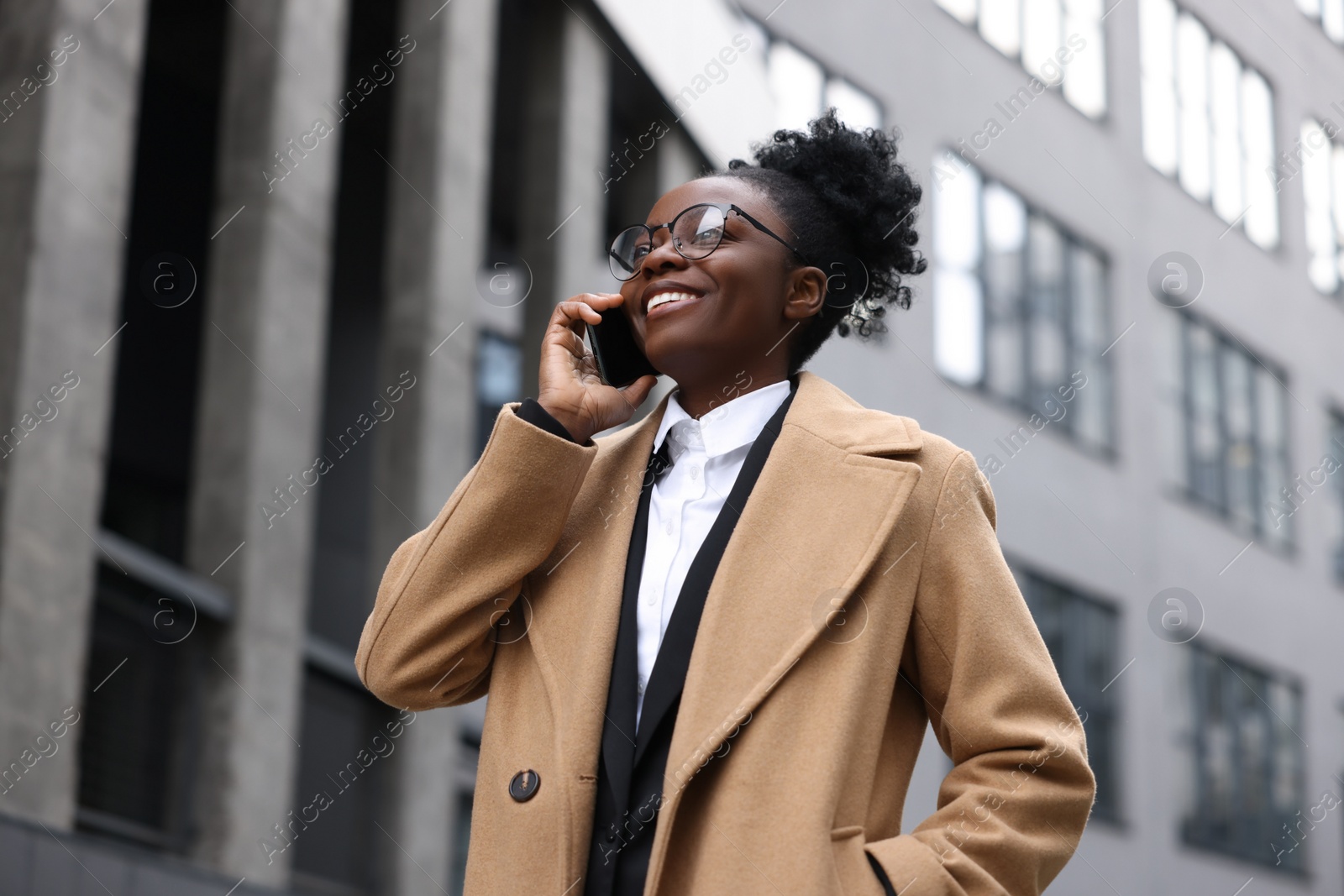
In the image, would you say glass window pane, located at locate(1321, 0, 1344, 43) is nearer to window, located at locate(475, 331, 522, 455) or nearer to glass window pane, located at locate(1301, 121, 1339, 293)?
glass window pane, located at locate(1301, 121, 1339, 293)

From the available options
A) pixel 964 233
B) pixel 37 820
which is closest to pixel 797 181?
pixel 37 820

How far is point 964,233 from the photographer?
75.7ft

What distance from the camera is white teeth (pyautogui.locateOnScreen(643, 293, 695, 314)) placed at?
2.83 m

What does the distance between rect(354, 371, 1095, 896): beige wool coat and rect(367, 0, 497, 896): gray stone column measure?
357 inches

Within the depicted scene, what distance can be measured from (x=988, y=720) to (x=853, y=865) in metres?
0.36

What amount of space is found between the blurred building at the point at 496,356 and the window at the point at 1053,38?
0.07 m

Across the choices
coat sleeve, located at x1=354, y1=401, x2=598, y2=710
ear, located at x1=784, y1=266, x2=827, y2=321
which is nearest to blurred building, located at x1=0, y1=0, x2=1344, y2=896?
coat sleeve, located at x1=354, y1=401, x2=598, y2=710

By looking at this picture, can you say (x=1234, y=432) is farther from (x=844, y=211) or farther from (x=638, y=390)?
(x=638, y=390)

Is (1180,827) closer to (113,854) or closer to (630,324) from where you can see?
(113,854)

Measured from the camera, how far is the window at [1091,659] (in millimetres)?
23844

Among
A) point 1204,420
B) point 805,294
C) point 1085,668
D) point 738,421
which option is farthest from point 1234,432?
point 738,421

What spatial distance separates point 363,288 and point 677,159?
484 centimetres

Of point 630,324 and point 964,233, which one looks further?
point 964,233

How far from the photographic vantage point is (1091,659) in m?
24.6
